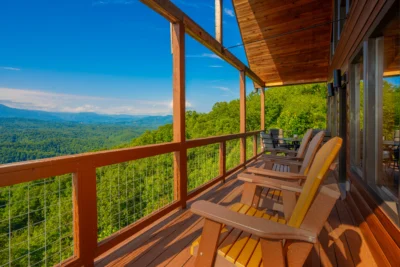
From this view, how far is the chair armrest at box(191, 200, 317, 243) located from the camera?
983 millimetres

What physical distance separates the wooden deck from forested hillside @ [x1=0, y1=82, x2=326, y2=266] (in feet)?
0.77

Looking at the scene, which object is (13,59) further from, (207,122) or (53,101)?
(207,122)

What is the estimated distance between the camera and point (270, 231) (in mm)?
988

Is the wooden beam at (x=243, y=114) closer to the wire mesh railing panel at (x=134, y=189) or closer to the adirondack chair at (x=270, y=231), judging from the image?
the wire mesh railing panel at (x=134, y=189)

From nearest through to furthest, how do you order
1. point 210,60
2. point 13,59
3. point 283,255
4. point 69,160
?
point 283,255
point 69,160
point 13,59
point 210,60

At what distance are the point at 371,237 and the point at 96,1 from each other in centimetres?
2785

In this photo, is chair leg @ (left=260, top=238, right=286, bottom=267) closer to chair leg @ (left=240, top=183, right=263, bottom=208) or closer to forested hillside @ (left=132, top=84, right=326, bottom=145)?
chair leg @ (left=240, top=183, right=263, bottom=208)

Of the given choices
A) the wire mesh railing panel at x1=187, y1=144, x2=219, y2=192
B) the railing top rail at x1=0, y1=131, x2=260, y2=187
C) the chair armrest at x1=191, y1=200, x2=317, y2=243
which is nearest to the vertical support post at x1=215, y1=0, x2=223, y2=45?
the wire mesh railing panel at x1=187, y1=144, x2=219, y2=192

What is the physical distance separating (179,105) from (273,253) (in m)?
2.17

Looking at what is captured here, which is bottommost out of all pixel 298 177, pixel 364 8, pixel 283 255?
pixel 283 255

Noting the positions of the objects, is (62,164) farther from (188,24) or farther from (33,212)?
(188,24)

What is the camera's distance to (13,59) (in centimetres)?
2366

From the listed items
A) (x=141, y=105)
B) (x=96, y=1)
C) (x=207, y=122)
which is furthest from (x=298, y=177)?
(x=141, y=105)

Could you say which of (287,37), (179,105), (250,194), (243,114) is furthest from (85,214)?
(287,37)
